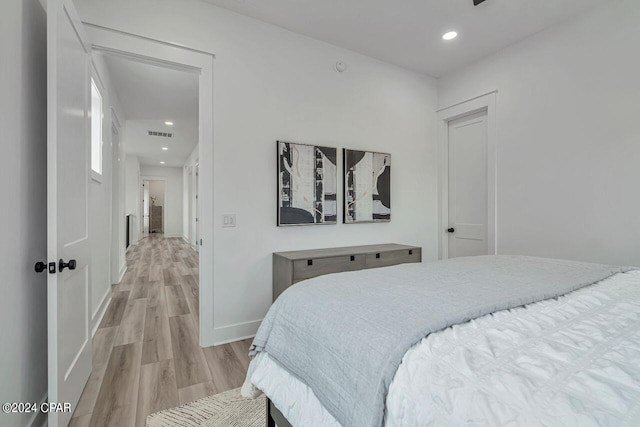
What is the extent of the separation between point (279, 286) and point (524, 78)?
307 cm

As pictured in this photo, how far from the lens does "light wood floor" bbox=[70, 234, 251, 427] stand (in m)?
1.75

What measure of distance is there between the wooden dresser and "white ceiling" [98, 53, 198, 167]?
1.80m

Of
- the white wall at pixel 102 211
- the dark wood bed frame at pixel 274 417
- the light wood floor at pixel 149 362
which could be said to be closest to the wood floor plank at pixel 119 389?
the light wood floor at pixel 149 362

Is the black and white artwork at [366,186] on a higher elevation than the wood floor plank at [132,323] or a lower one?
higher

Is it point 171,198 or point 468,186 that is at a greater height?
point 171,198

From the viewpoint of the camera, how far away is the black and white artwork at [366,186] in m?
3.17

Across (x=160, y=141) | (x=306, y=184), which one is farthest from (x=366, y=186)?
(x=160, y=141)

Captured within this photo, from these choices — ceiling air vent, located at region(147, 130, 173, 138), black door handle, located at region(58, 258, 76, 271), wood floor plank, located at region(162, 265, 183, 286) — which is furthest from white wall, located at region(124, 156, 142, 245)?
black door handle, located at region(58, 258, 76, 271)

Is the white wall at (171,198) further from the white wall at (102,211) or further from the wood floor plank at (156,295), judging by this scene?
the white wall at (102,211)

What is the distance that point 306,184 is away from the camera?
9.55 feet

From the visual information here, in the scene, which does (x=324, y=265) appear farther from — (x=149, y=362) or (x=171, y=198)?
(x=171, y=198)

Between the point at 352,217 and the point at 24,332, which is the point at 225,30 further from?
the point at 24,332

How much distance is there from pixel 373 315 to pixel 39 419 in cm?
178

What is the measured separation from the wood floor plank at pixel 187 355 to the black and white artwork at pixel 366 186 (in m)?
1.79
